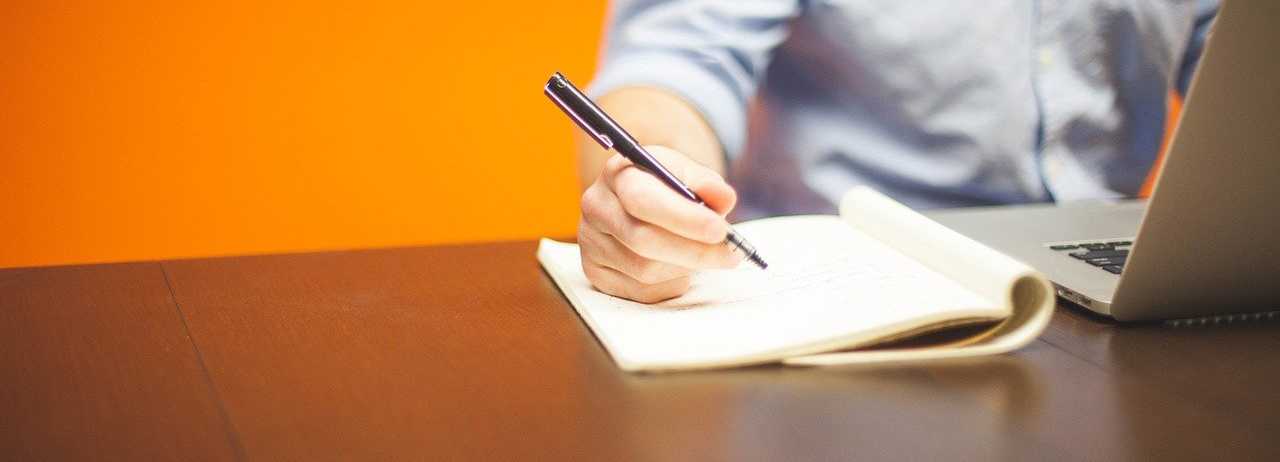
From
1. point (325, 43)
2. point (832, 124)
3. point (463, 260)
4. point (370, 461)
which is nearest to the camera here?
point (370, 461)

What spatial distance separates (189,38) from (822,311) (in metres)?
1.48

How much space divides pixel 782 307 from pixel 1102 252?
0.26m

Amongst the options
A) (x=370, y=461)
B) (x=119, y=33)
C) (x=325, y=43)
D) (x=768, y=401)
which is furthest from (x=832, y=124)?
(x=119, y=33)

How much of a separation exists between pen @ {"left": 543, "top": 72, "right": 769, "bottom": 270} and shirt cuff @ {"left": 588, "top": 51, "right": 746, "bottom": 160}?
1.16 feet

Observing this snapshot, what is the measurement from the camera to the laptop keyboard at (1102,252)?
0.67 meters

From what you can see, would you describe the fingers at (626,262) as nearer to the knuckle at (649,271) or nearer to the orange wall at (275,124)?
the knuckle at (649,271)

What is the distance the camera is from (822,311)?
1.83 ft

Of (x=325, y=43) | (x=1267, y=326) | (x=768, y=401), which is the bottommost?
(x=1267, y=326)

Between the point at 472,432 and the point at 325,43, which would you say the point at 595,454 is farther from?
the point at 325,43

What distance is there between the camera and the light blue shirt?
45.0 inches

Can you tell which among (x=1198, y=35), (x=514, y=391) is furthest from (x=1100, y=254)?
(x=1198, y=35)

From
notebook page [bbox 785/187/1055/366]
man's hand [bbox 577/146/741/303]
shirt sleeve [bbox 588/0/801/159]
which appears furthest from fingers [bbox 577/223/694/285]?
shirt sleeve [bbox 588/0/801/159]

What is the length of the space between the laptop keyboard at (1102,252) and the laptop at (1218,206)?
0.04ft

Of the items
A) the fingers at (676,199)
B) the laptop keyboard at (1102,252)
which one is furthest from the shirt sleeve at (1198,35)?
the fingers at (676,199)
